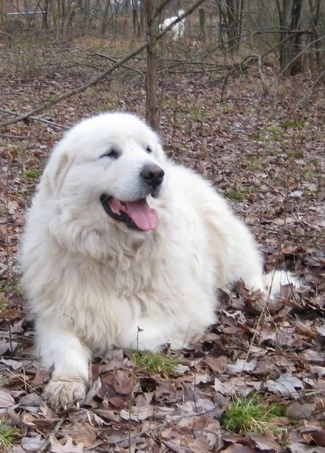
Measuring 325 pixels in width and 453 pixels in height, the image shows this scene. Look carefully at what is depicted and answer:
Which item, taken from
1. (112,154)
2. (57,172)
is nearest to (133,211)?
(112,154)

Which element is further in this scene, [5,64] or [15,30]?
[15,30]

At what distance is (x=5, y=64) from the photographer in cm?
→ 1521

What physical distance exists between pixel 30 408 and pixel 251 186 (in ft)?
16.3

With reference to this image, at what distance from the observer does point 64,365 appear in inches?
121

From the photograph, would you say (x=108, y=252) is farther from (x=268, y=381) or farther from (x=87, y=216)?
(x=268, y=381)

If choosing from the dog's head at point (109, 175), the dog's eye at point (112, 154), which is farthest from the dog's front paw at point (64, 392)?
the dog's eye at point (112, 154)

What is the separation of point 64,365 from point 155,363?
494 millimetres

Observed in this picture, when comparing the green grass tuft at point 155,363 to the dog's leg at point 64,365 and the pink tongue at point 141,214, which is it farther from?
the pink tongue at point 141,214

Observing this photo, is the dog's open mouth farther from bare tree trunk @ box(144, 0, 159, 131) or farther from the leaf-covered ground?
bare tree trunk @ box(144, 0, 159, 131)

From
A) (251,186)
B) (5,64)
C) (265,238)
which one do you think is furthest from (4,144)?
(5,64)

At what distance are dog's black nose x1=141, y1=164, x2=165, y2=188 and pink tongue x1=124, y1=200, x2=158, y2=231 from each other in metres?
0.16

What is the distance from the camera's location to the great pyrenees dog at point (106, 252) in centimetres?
332

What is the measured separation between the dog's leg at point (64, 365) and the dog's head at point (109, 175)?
69 centimetres

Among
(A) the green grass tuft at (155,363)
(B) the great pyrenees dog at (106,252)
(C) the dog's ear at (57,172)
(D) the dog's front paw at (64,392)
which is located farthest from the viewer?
(C) the dog's ear at (57,172)
